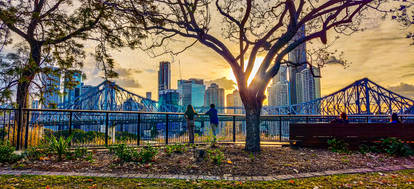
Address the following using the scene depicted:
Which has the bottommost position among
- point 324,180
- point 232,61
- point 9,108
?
point 324,180

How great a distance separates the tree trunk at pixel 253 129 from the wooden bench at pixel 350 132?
192cm

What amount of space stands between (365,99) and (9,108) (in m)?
83.2

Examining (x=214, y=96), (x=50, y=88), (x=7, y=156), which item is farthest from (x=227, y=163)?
(x=214, y=96)

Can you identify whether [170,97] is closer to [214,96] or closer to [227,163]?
[214,96]

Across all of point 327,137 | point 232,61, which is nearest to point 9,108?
point 232,61

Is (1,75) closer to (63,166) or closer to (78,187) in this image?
(63,166)

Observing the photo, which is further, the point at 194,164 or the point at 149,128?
the point at 149,128

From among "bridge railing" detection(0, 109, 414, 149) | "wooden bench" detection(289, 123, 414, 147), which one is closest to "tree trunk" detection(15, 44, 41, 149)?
"bridge railing" detection(0, 109, 414, 149)

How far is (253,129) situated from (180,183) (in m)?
3.95

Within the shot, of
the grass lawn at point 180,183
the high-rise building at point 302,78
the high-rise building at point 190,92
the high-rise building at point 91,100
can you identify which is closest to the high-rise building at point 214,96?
the high-rise building at point 190,92

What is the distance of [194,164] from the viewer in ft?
20.3

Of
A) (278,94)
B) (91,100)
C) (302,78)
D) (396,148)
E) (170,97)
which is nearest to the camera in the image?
(396,148)

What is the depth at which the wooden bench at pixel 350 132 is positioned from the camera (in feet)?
28.2

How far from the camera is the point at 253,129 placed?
317 inches
